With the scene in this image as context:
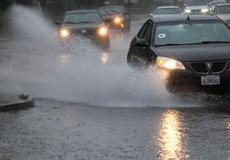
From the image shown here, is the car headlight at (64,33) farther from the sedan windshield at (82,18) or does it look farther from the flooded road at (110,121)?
the flooded road at (110,121)

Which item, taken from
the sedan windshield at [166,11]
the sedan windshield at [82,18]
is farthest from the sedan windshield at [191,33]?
the sedan windshield at [166,11]

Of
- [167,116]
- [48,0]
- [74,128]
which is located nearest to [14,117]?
[74,128]

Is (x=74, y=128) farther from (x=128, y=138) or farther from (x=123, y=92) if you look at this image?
(x=123, y=92)

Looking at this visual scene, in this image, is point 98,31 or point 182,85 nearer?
point 182,85

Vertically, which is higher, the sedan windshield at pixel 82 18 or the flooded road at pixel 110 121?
the sedan windshield at pixel 82 18

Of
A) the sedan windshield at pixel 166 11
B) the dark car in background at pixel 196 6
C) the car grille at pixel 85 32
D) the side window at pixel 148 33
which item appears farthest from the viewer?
the dark car in background at pixel 196 6

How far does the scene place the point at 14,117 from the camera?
437 inches

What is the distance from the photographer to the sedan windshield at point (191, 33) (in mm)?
13105

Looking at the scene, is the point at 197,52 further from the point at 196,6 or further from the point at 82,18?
the point at 196,6

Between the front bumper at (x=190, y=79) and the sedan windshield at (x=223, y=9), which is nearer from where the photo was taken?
the front bumper at (x=190, y=79)

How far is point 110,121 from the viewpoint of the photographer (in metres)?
10.4

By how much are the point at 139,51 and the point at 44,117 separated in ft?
10.8

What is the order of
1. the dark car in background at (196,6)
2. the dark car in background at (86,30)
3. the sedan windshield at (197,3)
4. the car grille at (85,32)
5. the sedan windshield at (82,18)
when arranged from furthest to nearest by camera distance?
the sedan windshield at (197,3), the dark car in background at (196,6), the sedan windshield at (82,18), the dark car in background at (86,30), the car grille at (85,32)

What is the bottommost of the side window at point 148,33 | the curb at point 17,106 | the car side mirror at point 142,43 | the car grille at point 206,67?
the curb at point 17,106
